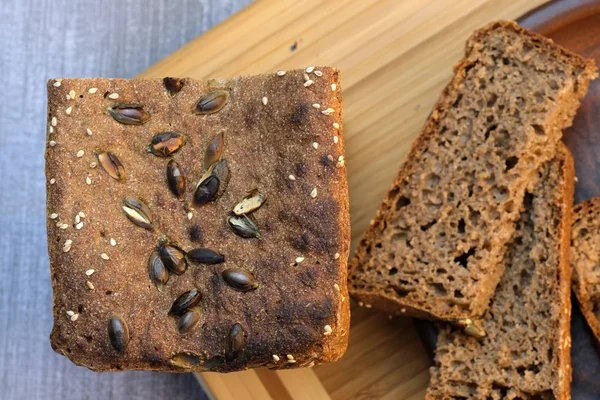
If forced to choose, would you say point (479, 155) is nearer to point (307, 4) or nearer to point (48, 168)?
point (307, 4)

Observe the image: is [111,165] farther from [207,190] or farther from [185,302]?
[185,302]

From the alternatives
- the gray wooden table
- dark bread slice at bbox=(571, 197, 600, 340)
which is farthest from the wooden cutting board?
dark bread slice at bbox=(571, 197, 600, 340)

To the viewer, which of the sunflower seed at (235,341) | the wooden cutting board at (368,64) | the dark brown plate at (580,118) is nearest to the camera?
the sunflower seed at (235,341)

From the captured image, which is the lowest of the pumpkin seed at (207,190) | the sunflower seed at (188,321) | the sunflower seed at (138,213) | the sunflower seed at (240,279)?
the sunflower seed at (188,321)

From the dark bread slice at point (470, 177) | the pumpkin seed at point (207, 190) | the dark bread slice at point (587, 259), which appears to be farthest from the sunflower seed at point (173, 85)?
the dark bread slice at point (587, 259)

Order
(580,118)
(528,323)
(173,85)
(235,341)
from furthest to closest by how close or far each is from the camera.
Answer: (580,118)
(528,323)
(173,85)
(235,341)

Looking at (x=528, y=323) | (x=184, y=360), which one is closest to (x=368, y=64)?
(x=528, y=323)

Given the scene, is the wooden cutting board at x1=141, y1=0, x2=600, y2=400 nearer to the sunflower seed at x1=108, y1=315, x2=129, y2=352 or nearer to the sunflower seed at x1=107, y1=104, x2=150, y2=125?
the sunflower seed at x1=107, y1=104, x2=150, y2=125

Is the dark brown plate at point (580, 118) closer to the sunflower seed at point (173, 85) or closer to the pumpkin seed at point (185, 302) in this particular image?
the pumpkin seed at point (185, 302)
